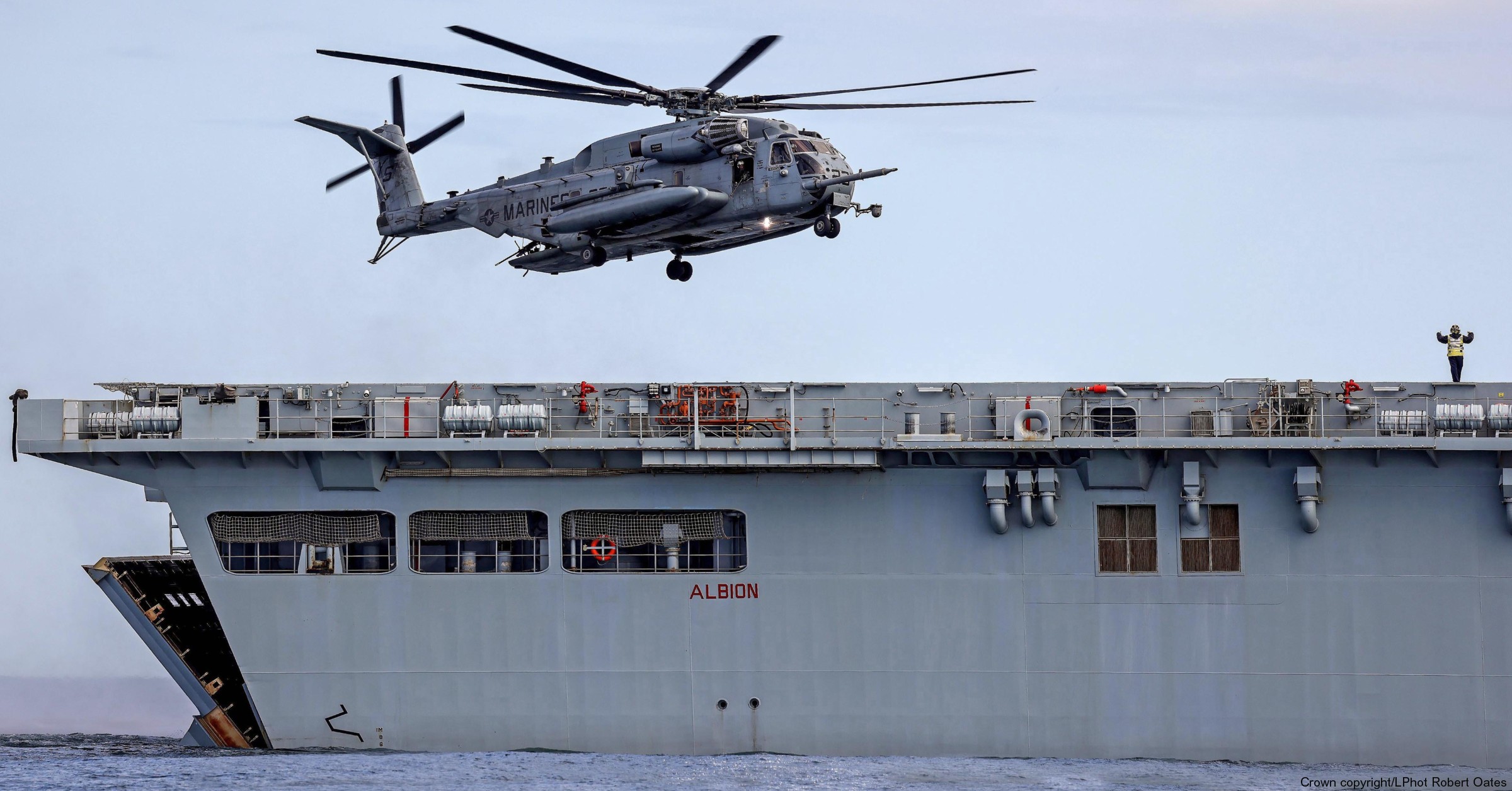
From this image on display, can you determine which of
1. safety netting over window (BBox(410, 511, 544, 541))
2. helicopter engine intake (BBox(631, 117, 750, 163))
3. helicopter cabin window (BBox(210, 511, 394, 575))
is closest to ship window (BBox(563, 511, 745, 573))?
safety netting over window (BBox(410, 511, 544, 541))

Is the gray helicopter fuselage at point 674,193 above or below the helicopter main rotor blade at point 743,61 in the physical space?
below

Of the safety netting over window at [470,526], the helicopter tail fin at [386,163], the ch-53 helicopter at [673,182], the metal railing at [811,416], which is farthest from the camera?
the helicopter tail fin at [386,163]

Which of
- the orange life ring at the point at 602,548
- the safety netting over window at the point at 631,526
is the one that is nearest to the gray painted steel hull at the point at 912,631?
the safety netting over window at the point at 631,526

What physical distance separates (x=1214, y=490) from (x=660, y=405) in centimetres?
964

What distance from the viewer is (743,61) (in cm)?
2981

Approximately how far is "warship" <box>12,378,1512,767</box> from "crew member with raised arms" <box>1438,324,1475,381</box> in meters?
1.20

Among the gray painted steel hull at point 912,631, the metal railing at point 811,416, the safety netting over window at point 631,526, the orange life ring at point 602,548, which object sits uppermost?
the metal railing at point 811,416

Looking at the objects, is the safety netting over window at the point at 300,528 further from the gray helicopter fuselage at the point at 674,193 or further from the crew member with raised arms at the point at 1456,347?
the crew member with raised arms at the point at 1456,347

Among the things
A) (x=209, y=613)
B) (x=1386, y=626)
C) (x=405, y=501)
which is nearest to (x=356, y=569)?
(x=405, y=501)

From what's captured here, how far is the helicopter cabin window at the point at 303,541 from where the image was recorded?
26141 mm

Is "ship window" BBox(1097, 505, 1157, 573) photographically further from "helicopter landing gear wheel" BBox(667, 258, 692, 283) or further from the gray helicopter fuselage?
"helicopter landing gear wheel" BBox(667, 258, 692, 283)

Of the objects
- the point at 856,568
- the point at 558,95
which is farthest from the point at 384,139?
the point at 856,568

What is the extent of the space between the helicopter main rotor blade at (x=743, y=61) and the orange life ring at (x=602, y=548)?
9810 mm

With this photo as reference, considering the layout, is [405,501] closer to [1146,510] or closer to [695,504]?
[695,504]
